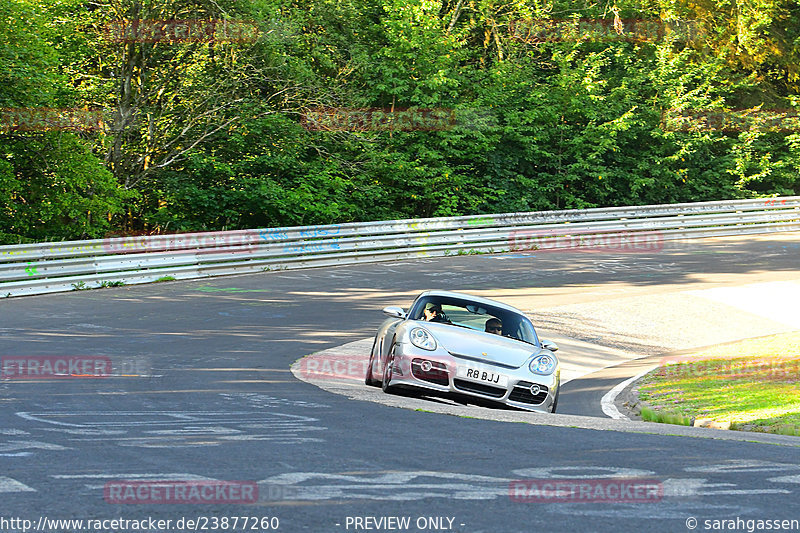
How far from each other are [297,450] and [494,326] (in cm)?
508

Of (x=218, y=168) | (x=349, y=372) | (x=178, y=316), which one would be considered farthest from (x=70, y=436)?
(x=218, y=168)

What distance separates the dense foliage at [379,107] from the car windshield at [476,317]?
587 inches

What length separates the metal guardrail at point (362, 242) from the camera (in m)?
22.0

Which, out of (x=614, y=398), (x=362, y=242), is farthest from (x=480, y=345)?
(x=362, y=242)

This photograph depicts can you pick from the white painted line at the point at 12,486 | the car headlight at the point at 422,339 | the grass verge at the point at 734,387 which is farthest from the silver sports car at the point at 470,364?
the white painted line at the point at 12,486

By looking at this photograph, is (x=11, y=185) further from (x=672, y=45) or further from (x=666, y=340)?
(x=672, y=45)

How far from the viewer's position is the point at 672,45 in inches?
1647

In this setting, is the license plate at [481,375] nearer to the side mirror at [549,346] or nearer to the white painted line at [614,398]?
the side mirror at [549,346]

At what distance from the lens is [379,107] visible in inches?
1377

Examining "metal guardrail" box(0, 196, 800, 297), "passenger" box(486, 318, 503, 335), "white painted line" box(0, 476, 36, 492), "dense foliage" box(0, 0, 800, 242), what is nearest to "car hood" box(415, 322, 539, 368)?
"passenger" box(486, 318, 503, 335)

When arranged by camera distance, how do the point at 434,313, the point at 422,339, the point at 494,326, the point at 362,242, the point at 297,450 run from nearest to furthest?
1. the point at 297,450
2. the point at 422,339
3. the point at 494,326
4. the point at 434,313
5. the point at 362,242

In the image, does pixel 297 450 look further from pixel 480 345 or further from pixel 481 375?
pixel 480 345

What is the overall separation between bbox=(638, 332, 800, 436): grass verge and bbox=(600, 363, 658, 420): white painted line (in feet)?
0.93

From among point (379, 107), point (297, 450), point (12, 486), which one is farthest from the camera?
point (379, 107)
